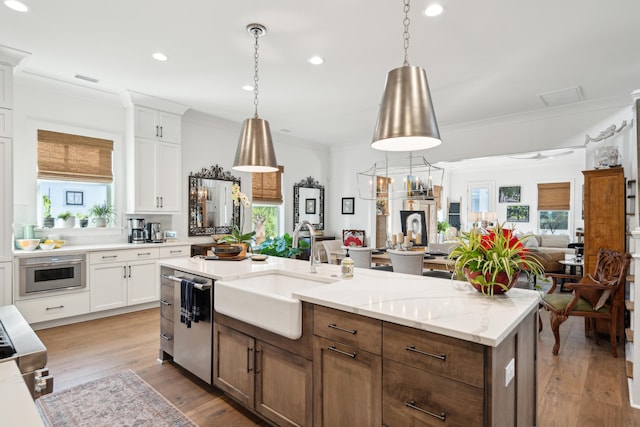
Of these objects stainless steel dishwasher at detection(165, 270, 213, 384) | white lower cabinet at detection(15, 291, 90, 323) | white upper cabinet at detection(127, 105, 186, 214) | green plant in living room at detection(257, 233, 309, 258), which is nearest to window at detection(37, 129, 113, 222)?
white upper cabinet at detection(127, 105, 186, 214)

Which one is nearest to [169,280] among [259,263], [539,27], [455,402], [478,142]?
[259,263]

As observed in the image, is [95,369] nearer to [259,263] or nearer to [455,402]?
[259,263]

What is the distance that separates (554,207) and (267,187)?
7610 millimetres

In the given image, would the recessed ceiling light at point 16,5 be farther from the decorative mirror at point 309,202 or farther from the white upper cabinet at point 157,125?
the decorative mirror at point 309,202

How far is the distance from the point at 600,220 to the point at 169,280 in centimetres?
455

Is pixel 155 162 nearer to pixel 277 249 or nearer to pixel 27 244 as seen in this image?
pixel 27 244

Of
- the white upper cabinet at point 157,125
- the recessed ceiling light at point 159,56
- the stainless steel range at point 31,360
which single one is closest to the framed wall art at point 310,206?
the white upper cabinet at point 157,125

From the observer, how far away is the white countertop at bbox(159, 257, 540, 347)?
4.47 ft

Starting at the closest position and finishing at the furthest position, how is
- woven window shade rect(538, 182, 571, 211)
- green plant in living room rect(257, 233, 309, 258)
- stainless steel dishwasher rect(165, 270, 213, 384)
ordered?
stainless steel dishwasher rect(165, 270, 213, 384) < green plant in living room rect(257, 233, 309, 258) < woven window shade rect(538, 182, 571, 211)

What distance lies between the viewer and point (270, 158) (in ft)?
9.09

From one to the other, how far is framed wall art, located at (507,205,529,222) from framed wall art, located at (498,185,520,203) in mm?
198

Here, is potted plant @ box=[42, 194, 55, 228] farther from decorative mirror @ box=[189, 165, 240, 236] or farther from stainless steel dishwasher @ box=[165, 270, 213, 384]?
stainless steel dishwasher @ box=[165, 270, 213, 384]

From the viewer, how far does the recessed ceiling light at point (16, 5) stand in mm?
2641

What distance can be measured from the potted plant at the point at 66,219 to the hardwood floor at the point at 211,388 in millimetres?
1258
